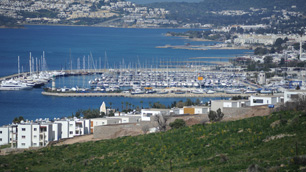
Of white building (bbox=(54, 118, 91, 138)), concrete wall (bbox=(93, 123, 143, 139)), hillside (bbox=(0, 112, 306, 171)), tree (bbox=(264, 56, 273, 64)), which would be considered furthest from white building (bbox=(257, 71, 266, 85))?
hillside (bbox=(0, 112, 306, 171))

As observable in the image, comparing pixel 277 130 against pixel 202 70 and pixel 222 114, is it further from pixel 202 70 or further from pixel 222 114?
pixel 202 70

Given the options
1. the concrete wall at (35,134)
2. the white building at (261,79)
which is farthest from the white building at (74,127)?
the white building at (261,79)

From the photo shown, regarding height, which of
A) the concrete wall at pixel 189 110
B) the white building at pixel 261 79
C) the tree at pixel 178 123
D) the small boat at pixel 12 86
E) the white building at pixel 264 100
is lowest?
the tree at pixel 178 123

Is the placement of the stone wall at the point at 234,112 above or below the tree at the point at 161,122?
above

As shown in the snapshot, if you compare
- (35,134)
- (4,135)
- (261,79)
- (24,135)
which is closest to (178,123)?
(35,134)

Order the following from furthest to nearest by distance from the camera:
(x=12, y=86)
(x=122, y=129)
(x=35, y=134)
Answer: (x=12, y=86)
(x=35, y=134)
(x=122, y=129)

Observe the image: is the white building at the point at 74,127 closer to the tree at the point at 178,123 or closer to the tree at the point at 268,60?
the tree at the point at 178,123

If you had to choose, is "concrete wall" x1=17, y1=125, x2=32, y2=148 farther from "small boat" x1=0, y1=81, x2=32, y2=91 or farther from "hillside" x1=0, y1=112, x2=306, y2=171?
"small boat" x1=0, y1=81, x2=32, y2=91

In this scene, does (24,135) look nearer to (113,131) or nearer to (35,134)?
(35,134)
